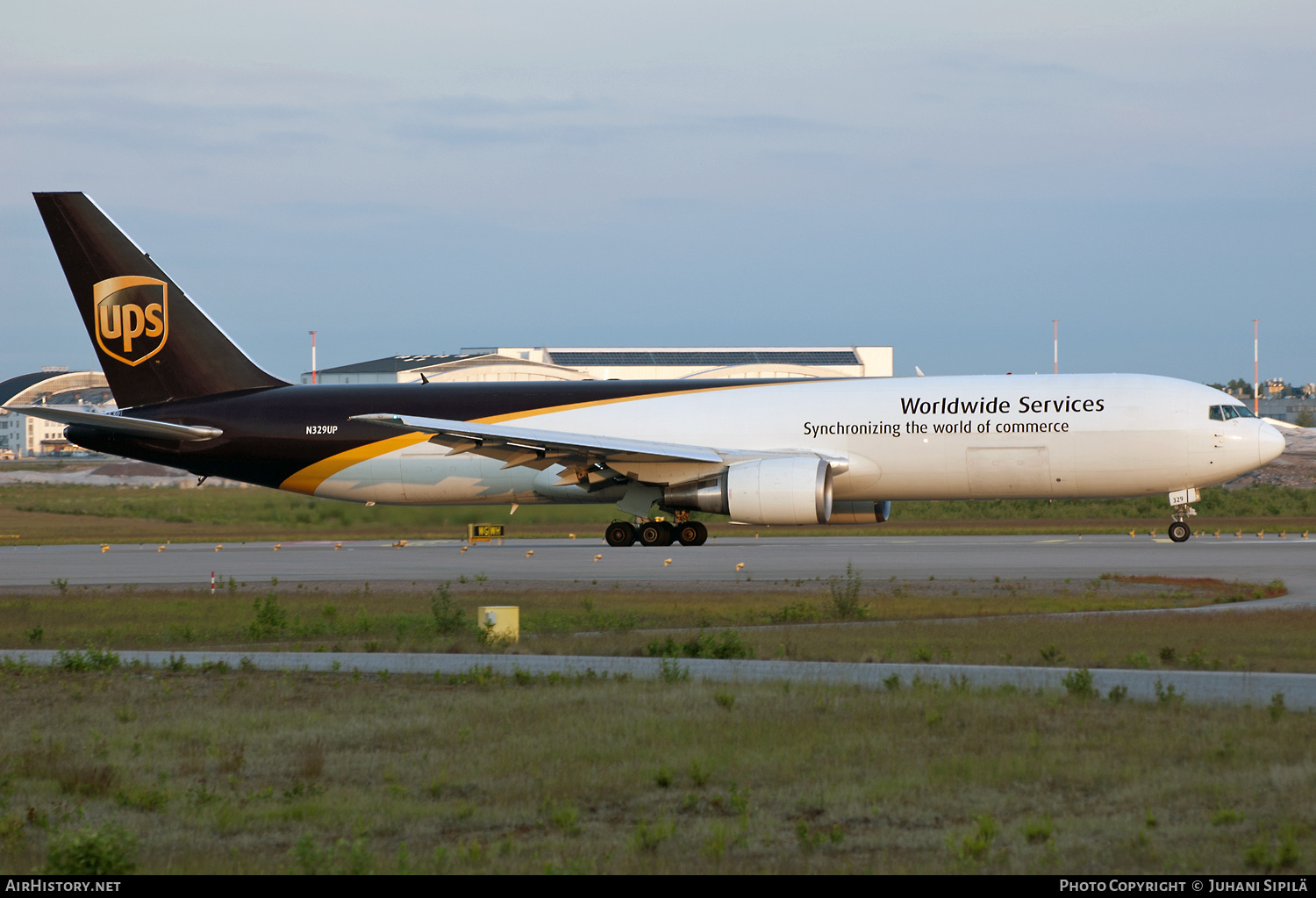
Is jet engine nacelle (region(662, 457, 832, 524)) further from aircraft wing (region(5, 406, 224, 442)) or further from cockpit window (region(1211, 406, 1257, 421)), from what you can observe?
aircraft wing (region(5, 406, 224, 442))

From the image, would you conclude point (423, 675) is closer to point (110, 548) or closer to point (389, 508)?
point (389, 508)

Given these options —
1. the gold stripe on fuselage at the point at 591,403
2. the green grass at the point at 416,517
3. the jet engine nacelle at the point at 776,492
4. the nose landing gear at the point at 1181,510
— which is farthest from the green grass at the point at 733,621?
the green grass at the point at 416,517

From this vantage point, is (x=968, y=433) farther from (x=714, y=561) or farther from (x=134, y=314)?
(x=134, y=314)

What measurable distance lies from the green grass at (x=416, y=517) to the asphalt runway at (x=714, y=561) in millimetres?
996

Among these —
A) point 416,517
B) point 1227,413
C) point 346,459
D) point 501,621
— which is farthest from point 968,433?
point 501,621

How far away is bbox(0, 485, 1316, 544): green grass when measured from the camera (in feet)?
117

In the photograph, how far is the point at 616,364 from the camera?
95.0 metres

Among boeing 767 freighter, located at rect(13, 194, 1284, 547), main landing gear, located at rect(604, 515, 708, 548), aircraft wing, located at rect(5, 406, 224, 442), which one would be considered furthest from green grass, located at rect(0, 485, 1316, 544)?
aircraft wing, located at rect(5, 406, 224, 442)

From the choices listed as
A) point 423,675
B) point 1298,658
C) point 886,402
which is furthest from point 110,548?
point 1298,658

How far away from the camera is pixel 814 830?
7238mm

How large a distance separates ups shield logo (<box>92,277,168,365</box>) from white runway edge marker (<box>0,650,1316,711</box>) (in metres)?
20.4

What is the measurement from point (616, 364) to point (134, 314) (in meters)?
61.4

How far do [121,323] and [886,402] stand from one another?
20654 mm

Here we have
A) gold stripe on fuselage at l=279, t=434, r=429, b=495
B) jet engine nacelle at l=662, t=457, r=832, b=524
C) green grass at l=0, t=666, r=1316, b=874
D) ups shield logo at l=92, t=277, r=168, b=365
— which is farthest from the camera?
ups shield logo at l=92, t=277, r=168, b=365
